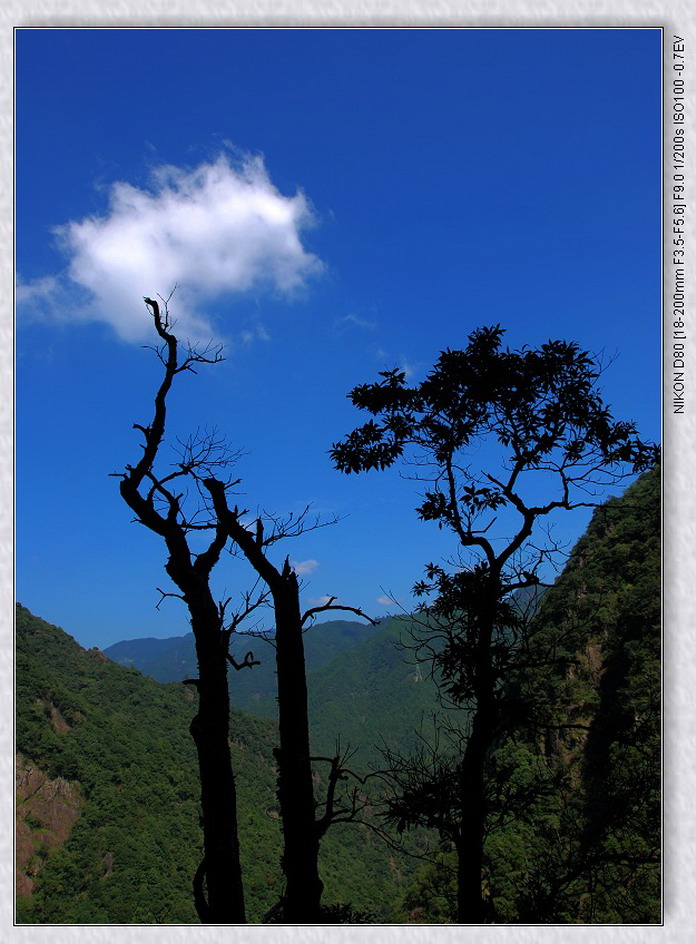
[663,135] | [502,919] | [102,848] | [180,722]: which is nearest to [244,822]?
[102,848]

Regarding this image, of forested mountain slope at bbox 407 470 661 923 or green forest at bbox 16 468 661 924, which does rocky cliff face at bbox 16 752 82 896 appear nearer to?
green forest at bbox 16 468 661 924

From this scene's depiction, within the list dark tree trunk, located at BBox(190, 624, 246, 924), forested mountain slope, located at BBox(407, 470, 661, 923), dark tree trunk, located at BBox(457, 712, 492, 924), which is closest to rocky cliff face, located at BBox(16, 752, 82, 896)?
forested mountain slope, located at BBox(407, 470, 661, 923)

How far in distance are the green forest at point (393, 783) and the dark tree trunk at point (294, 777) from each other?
59 cm

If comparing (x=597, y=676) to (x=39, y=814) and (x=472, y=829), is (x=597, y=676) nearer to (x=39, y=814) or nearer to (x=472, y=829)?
(x=472, y=829)

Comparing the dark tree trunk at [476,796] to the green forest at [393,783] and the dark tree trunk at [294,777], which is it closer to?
the green forest at [393,783]

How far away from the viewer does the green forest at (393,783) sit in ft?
24.2

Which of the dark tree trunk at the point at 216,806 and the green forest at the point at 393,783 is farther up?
the dark tree trunk at the point at 216,806

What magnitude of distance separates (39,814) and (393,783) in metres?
70.0

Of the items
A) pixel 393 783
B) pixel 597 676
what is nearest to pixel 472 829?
pixel 393 783

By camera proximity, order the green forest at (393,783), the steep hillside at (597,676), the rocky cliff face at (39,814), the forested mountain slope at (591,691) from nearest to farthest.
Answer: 1. the green forest at (393,783)
2. the forested mountain slope at (591,691)
3. the steep hillside at (597,676)
4. the rocky cliff face at (39,814)

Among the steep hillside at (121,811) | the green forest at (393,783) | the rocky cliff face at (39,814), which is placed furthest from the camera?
the rocky cliff face at (39,814)

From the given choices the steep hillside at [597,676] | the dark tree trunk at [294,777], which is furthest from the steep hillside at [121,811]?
the dark tree trunk at [294,777]

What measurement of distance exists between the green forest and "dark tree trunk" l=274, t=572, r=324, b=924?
1.95 feet

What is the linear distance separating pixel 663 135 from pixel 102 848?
7303 cm
